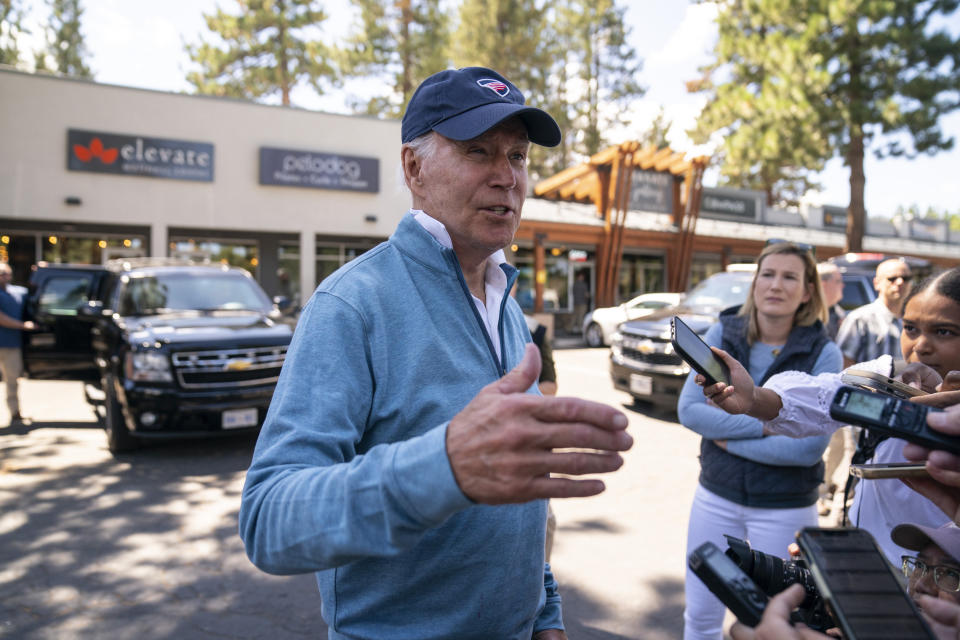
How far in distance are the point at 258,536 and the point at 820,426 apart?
5.86 ft

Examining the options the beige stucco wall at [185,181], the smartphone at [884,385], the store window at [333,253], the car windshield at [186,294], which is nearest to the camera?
the smartphone at [884,385]

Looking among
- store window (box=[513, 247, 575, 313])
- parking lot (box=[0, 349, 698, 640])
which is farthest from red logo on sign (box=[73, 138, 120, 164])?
parking lot (box=[0, 349, 698, 640])

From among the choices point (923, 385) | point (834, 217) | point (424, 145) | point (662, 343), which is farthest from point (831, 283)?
point (834, 217)

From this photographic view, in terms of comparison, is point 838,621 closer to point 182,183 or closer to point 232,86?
point 182,183

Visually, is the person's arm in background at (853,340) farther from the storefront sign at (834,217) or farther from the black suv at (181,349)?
the storefront sign at (834,217)

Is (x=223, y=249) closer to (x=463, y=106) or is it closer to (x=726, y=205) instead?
(x=463, y=106)

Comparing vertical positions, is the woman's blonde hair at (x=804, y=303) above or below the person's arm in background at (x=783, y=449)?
above

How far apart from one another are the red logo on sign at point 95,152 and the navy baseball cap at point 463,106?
64.2 feet

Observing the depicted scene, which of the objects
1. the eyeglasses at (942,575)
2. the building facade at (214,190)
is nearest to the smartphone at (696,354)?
the eyeglasses at (942,575)

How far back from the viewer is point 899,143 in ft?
64.9

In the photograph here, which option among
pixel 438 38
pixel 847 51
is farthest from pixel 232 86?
pixel 847 51

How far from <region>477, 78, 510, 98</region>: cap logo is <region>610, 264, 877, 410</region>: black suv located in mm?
6951

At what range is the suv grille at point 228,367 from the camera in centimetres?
650

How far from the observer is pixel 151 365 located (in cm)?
644
